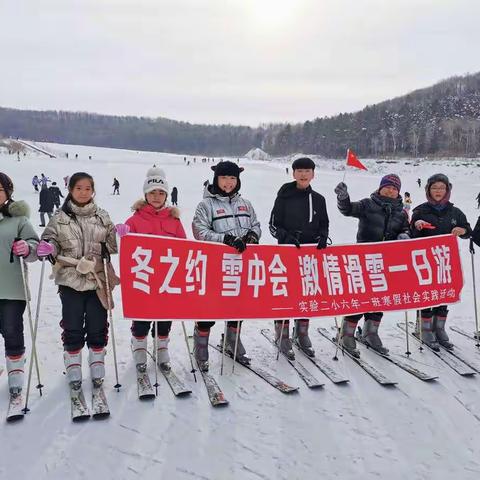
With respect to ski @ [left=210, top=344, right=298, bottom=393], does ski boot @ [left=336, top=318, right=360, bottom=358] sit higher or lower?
higher

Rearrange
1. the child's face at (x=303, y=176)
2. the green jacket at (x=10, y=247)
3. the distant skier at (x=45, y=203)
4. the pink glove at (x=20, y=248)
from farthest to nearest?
the distant skier at (x=45, y=203), the child's face at (x=303, y=176), the green jacket at (x=10, y=247), the pink glove at (x=20, y=248)

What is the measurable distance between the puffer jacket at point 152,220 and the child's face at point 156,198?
0.15 ft

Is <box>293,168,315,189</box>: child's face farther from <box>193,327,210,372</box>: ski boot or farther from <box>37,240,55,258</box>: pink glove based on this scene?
<box>37,240,55,258</box>: pink glove

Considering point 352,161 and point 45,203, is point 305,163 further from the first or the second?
point 45,203

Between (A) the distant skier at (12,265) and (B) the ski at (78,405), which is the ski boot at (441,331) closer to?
(B) the ski at (78,405)

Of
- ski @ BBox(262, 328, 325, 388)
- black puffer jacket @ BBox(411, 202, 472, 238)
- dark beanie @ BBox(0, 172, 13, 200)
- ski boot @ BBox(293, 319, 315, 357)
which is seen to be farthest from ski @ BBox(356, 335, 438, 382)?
dark beanie @ BBox(0, 172, 13, 200)

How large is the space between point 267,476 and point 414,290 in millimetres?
2831

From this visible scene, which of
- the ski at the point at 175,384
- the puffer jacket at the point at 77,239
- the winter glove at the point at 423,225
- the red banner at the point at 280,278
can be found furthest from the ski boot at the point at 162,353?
the winter glove at the point at 423,225

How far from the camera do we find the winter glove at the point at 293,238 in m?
4.54

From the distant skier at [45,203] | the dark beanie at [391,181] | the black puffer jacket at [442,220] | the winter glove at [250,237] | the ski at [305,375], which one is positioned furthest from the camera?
the distant skier at [45,203]

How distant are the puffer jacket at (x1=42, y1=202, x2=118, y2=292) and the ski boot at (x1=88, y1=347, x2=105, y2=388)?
0.65 metres

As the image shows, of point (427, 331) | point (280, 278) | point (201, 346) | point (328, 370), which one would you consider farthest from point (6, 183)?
point (427, 331)

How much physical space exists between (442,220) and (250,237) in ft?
8.04

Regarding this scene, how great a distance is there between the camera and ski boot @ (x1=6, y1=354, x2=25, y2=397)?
3.72m
